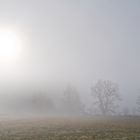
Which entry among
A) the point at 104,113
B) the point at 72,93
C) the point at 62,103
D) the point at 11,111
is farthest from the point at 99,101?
the point at 11,111

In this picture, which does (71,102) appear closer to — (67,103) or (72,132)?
(67,103)

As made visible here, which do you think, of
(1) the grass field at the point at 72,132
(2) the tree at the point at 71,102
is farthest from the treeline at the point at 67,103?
(1) the grass field at the point at 72,132

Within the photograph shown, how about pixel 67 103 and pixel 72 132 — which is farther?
pixel 67 103

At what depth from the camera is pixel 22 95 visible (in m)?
129

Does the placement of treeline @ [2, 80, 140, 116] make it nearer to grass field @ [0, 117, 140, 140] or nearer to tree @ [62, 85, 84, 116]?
tree @ [62, 85, 84, 116]

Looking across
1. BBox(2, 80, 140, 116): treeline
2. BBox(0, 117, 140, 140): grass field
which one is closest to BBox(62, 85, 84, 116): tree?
BBox(2, 80, 140, 116): treeline

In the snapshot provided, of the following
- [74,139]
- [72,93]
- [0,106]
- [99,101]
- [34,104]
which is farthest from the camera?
[0,106]

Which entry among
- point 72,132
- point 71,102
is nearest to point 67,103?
point 71,102

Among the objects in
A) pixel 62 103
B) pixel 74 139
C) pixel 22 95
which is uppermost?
pixel 22 95

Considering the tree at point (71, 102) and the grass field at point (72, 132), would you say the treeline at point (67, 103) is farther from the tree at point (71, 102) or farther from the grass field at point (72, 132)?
the grass field at point (72, 132)

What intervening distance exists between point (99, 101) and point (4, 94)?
231 ft

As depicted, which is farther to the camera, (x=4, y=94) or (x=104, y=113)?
(x=4, y=94)

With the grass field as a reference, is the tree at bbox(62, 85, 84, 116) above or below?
above

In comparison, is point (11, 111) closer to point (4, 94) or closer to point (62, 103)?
point (4, 94)
